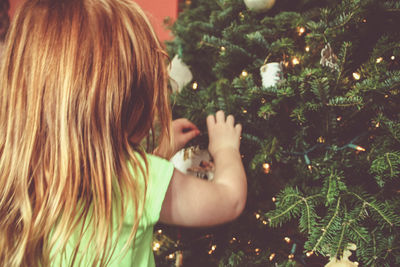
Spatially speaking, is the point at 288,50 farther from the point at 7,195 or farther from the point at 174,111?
the point at 7,195

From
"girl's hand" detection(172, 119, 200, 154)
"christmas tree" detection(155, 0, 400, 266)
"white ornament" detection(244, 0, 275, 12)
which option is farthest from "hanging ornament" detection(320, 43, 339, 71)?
"girl's hand" detection(172, 119, 200, 154)

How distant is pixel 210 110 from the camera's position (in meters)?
0.74

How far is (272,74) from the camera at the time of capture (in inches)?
25.8

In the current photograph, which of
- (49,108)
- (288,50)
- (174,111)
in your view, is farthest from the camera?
(174,111)

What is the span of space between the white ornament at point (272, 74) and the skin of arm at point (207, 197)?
0.18 metres

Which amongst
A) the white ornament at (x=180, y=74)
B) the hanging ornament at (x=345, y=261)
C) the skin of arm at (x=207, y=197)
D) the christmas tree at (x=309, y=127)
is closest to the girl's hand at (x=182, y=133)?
the christmas tree at (x=309, y=127)

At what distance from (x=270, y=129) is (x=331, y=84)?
0.16 metres

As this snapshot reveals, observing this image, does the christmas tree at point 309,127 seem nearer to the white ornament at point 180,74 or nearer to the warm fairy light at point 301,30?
the warm fairy light at point 301,30

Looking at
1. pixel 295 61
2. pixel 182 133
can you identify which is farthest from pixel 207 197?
pixel 295 61

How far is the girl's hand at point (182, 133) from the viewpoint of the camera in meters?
0.75

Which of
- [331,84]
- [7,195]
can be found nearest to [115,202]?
[7,195]

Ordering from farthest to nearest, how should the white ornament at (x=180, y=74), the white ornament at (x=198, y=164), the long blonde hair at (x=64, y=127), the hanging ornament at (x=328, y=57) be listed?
1. the white ornament at (x=180, y=74)
2. the white ornament at (x=198, y=164)
3. the hanging ornament at (x=328, y=57)
4. the long blonde hair at (x=64, y=127)

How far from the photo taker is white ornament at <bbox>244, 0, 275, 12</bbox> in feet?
2.44

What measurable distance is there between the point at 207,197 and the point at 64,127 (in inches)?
11.3
